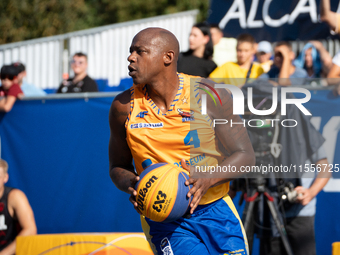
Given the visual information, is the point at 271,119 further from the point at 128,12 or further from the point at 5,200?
the point at 128,12

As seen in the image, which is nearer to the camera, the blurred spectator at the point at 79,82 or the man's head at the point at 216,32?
the blurred spectator at the point at 79,82

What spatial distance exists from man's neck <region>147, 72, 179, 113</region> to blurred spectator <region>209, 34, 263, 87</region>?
276 centimetres

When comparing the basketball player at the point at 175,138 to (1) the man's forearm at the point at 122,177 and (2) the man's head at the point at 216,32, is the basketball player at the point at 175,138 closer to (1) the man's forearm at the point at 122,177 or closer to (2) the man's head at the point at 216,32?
(1) the man's forearm at the point at 122,177

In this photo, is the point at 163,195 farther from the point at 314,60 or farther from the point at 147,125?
the point at 314,60

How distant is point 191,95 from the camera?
134 inches

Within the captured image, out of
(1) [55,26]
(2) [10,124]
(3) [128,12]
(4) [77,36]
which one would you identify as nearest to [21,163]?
(2) [10,124]

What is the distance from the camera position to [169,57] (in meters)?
3.31

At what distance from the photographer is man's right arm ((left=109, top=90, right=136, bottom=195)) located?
338cm

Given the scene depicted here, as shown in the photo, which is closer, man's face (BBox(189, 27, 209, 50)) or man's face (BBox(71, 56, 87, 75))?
man's face (BBox(189, 27, 209, 50))

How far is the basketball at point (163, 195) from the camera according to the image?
2986 mm

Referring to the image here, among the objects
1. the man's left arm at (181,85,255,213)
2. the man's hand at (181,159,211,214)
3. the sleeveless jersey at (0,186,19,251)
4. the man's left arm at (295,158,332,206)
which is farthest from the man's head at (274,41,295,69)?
the sleeveless jersey at (0,186,19,251)

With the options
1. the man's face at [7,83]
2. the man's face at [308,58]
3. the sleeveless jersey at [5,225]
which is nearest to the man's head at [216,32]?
the man's face at [308,58]

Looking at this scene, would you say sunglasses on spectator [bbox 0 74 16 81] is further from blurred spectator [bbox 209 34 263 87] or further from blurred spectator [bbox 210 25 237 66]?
blurred spectator [bbox 210 25 237 66]

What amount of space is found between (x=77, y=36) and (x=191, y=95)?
983cm
